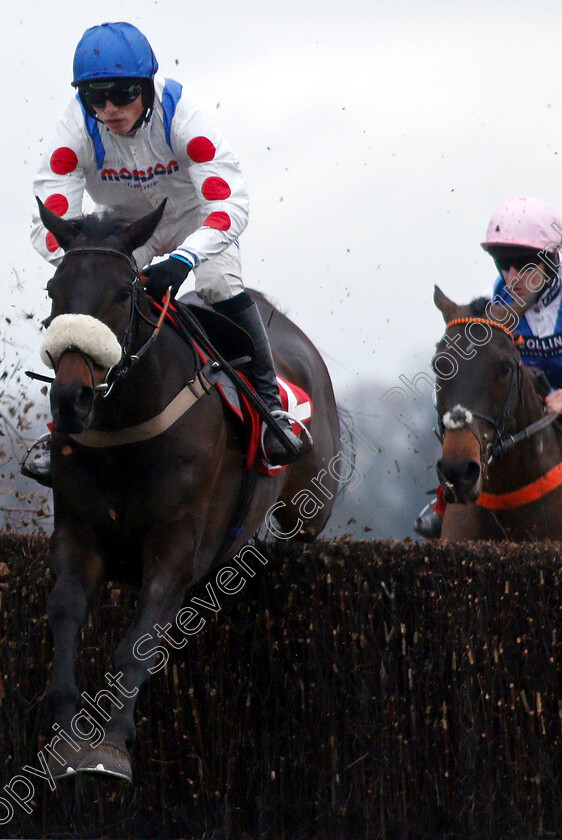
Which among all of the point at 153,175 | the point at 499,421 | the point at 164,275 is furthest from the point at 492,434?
the point at 164,275

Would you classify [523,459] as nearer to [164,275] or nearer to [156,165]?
[156,165]

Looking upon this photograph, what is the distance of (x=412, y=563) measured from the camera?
5.06 metres

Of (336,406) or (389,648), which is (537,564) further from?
(336,406)

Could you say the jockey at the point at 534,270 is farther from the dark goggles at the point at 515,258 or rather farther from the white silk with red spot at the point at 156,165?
the white silk with red spot at the point at 156,165

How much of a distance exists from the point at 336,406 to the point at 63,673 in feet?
11.8

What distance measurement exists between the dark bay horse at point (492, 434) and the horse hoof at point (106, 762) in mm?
2535

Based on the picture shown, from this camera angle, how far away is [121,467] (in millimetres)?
4328

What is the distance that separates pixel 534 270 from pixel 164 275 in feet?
9.52

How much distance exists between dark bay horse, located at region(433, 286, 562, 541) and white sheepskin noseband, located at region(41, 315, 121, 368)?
96.0 inches

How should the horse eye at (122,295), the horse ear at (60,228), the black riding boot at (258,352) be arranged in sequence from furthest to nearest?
the black riding boot at (258,352)
the horse ear at (60,228)
the horse eye at (122,295)

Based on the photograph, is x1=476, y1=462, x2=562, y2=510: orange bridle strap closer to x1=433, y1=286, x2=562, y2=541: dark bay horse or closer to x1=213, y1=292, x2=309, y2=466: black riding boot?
x1=433, y1=286, x2=562, y2=541: dark bay horse

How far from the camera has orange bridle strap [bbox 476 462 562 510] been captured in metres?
6.44

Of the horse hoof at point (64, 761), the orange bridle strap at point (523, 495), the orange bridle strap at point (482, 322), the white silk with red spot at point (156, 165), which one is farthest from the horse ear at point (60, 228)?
the orange bridle strap at point (523, 495)

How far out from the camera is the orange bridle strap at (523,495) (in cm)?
644
